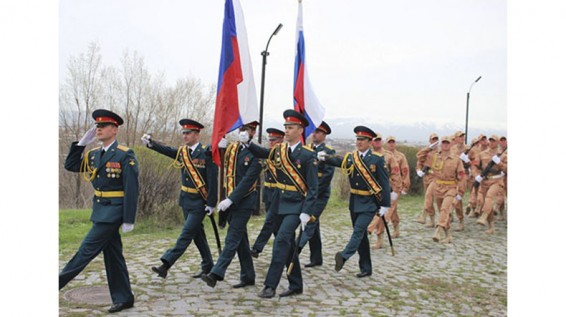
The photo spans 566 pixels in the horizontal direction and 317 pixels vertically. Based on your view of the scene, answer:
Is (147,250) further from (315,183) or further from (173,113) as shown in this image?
(173,113)

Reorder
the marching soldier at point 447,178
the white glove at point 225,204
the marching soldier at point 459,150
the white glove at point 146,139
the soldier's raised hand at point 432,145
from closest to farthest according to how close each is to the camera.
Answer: the white glove at point 225,204 → the white glove at point 146,139 → the marching soldier at point 447,178 → the marching soldier at point 459,150 → the soldier's raised hand at point 432,145

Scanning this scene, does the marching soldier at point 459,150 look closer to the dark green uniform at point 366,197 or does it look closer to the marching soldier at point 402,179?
the marching soldier at point 402,179

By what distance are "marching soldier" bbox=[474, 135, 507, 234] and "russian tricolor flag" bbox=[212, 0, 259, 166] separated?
6.84 metres

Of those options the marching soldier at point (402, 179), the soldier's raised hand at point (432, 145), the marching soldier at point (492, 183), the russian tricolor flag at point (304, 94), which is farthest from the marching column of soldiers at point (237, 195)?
the marching soldier at point (492, 183)

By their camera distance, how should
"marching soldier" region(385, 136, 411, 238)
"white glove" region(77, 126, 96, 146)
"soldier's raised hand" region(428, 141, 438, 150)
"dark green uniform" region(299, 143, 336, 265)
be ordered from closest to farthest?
"white glove" region(77, 126, 96, 146)
"dark green uniform" region(299, 143, 336, 265)
"marching soldier" region(385, 136, 411, 238)
"soldier's raised hand" region(428, 141, 438, 150)

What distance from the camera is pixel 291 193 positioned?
22.1 ft

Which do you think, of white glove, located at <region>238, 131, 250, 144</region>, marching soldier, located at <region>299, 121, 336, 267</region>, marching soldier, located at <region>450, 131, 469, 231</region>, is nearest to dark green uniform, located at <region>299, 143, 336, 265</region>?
marching soldier, located at <region>299, 121, 336, 267</region>

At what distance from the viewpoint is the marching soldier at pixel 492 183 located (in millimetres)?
12126

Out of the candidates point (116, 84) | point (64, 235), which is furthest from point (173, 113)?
point (64, 235)

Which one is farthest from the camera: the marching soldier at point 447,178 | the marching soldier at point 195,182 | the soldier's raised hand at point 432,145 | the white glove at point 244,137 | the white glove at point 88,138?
the soldier's raised hand at point 432,145

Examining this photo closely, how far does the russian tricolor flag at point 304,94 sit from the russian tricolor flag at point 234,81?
1.52 metres

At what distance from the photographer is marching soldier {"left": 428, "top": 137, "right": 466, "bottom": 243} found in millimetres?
10961

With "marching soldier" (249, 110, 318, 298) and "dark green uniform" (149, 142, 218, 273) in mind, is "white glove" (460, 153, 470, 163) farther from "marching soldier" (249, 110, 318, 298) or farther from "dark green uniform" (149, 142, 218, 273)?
"dark green uniform" (149, 142, 218, 273)

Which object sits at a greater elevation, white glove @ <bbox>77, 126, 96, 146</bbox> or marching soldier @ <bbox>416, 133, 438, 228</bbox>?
white glove @ <bbox>77, 126, 96, 146</bbox>
